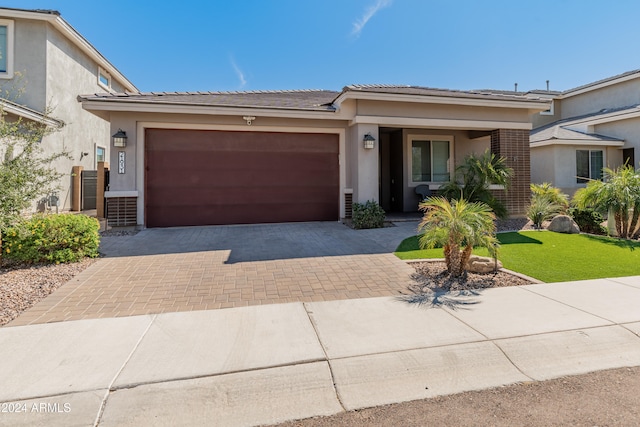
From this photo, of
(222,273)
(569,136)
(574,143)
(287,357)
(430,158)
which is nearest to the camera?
(287,357)

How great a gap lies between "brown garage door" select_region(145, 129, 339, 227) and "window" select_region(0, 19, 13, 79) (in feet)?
21.6

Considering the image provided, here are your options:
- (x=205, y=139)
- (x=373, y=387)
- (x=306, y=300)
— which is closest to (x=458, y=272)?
(x=306, y=300)

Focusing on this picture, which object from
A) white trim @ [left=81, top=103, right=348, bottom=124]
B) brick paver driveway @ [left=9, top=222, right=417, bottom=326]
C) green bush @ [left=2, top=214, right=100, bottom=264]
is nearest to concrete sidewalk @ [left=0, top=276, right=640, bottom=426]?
brick paver driveway @ [left=9, top=222, right=417, bottom=326]

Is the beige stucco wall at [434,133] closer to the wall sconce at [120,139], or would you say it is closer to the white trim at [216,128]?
the white trim at [216,128]

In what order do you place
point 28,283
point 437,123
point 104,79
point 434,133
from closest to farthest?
1. point 28,283
2. point 437,123
3. point 434,133
4. point 104,79

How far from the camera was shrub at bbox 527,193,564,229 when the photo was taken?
10164 millimetres

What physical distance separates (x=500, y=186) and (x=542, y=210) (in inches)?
56.5

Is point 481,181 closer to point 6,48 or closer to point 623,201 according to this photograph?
point 623,201

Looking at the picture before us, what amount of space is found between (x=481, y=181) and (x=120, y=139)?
1055cm

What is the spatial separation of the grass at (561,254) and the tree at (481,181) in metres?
1.56

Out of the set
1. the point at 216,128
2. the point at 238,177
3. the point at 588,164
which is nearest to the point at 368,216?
the point at 238,177

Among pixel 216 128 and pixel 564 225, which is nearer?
pixel 564 225

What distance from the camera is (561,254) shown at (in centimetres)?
731

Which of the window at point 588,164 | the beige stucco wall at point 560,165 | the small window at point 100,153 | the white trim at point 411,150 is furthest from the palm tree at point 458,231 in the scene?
the small window at point 100,153
